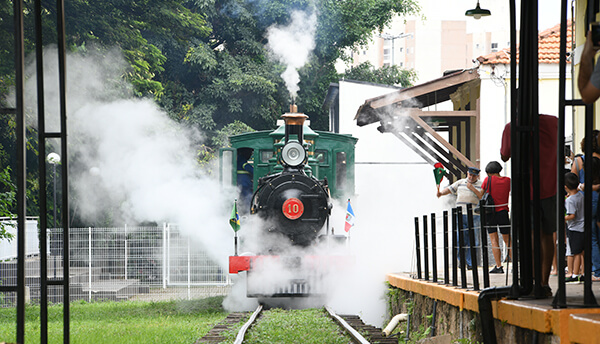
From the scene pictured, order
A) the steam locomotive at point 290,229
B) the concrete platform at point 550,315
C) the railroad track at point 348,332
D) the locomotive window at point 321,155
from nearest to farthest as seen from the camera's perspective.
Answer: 1. the concrete platform at point 550,315
2. the railroad track at point 348,332
3. the steam locomotive at point 290,229
4. the locomotive window at point 321,155

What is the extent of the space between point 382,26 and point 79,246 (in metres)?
21.8

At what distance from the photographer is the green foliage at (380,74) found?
37.2 m

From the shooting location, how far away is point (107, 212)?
23.5m

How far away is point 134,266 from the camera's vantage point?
1816 centimetres

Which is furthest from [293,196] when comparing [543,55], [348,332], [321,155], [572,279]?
[543,55]

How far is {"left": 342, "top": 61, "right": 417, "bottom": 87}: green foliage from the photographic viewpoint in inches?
1464

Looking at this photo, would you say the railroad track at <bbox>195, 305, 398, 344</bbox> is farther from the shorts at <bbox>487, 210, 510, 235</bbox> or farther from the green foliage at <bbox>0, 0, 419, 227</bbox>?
the green foliage at <bbox>0, 0, 419, 227</bbox>

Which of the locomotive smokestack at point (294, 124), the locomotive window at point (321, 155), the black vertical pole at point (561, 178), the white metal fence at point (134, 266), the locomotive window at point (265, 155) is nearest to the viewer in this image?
the black vertical pole at point (561, 178)

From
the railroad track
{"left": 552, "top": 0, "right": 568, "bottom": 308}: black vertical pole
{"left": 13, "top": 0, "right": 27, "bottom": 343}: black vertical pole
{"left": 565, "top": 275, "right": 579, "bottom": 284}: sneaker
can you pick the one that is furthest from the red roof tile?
{"left": 13, "top": 0, "right": 27, "bottom": 343}: black vertical pole

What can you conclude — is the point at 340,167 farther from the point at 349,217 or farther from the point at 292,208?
the point at 292,208

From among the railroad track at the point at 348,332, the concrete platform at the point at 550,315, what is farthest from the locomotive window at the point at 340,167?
the concrete platform at the point at 550,315

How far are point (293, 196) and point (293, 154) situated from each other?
0.67 m

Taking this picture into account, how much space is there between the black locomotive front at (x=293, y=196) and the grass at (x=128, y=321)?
1.79 metres

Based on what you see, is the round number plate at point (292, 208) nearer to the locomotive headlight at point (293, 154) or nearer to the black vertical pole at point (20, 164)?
the locomotive headlight at point (293, 154)
